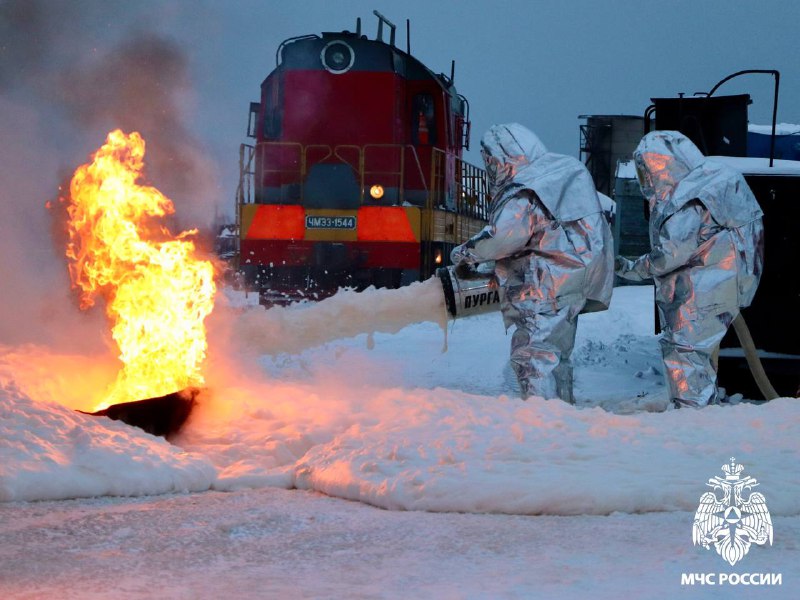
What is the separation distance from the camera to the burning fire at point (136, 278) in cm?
626

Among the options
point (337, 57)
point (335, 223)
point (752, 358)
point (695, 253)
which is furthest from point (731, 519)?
point (337, 57)

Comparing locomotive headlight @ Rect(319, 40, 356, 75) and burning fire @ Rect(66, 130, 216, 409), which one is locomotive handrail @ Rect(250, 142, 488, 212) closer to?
locomotive headlight @ Rect(319, 40, 356, 75)

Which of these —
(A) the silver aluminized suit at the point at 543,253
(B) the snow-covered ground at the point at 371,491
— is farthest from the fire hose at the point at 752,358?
(A) the silver aluminized suit at the point at 543,253

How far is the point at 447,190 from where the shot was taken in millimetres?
14266

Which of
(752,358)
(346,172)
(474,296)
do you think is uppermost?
(346,172)

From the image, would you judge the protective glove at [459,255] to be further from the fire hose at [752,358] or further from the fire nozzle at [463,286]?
the fire hose at [752,358]

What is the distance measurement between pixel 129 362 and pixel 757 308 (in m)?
5.22

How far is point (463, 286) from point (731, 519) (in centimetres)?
350

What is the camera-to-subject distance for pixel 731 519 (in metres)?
3.80

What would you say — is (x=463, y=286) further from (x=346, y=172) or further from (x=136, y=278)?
(x=346, y=172)

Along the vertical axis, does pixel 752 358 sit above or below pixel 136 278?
below

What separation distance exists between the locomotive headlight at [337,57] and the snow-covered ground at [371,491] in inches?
277

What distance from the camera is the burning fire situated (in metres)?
6.26

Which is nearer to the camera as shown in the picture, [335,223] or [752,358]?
[752,358]
